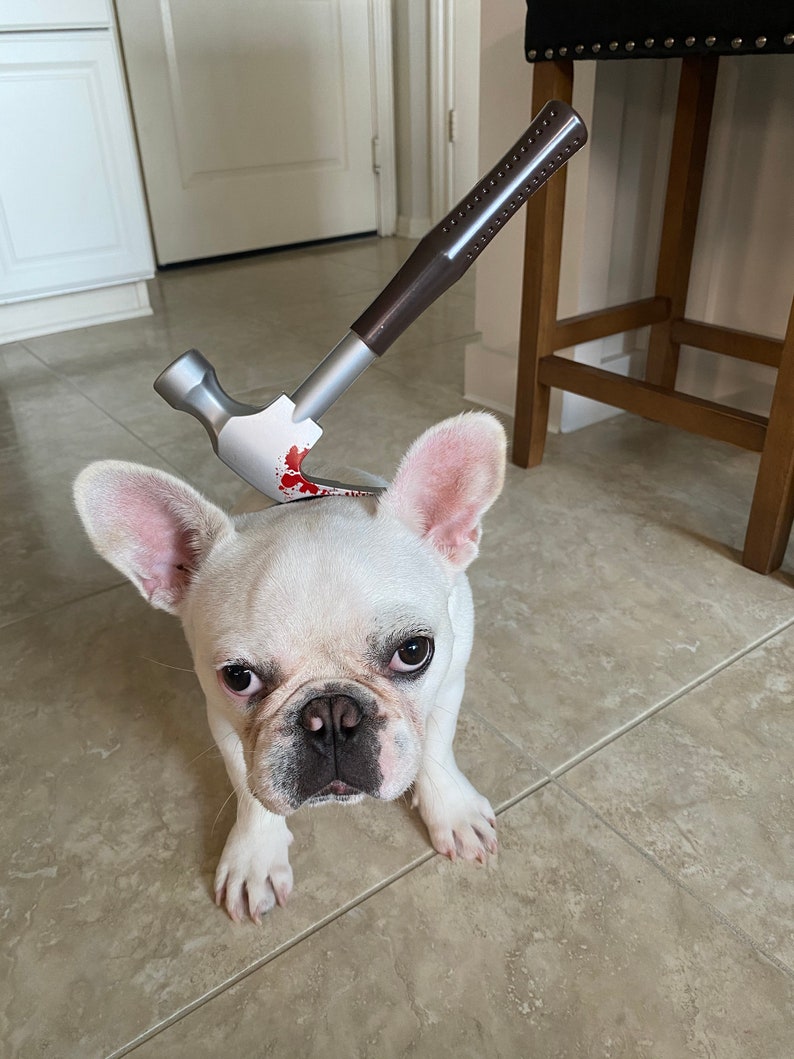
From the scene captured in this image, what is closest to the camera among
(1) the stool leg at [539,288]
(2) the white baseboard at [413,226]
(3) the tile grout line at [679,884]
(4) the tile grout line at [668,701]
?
(3) the tile grout line at [679,884]

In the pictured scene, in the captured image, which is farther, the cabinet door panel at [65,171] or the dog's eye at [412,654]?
the cabinet door panel at [65,171]

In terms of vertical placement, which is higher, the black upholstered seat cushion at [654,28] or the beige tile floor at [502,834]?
the black upholstered seat cushion at [654,28]

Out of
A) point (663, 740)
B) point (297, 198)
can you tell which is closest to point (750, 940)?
point (663, 740)

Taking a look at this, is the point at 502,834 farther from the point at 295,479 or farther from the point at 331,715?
the point at 295,479

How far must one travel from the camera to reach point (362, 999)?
31.2 inches

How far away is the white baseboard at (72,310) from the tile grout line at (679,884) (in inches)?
97.8

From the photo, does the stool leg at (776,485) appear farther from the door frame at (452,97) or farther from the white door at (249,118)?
the white door at (249,118)

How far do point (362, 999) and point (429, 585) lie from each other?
1.31ft

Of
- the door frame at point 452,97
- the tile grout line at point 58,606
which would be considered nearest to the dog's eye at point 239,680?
the tile grout line at point 58,606

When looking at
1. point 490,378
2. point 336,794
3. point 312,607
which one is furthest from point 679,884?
point 490,378

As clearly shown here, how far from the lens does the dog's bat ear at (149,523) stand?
0.75m

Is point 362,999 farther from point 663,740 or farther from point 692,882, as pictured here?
point 663,740

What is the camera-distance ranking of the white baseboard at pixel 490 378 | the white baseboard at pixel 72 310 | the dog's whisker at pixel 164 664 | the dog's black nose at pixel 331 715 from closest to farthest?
the dog's black nose at pixel 331 715 → the dog's whisker at pixel 164 664 → the white baseboard at pixel 490 378 → the white baseboard at pixel 72 310

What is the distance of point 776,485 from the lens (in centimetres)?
132
